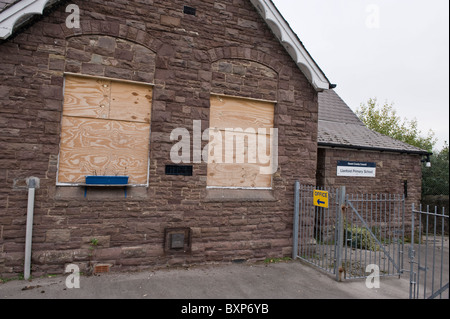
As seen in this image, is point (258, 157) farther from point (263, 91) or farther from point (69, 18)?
point (69, 18)

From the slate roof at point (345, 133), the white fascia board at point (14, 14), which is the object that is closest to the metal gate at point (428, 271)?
the slate roof at point (345, 133)

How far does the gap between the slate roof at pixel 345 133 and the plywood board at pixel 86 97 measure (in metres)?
6.45

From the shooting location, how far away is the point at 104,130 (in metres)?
5.80

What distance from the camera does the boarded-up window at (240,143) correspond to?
21.7 ft

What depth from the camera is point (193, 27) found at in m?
6.35

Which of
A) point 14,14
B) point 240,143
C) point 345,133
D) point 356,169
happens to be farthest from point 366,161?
point 14,14

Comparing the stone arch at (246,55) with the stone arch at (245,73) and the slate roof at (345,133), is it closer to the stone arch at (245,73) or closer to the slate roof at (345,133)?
the stone arch at (245,73)

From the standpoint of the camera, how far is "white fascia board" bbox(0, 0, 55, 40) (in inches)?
189

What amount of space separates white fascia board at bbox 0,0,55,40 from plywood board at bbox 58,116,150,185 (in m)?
1.66

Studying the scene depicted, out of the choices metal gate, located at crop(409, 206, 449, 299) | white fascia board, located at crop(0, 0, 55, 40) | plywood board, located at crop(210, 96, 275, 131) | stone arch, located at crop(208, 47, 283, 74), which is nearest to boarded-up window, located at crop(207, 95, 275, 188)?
plywood board, located at crop(210, 96, 275, 131)

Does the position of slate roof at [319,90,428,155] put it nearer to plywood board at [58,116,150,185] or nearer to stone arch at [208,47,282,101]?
stone arch at [208,47,282,101]

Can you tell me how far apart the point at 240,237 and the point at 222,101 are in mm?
3160

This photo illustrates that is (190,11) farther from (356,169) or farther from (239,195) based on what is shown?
(356,169)

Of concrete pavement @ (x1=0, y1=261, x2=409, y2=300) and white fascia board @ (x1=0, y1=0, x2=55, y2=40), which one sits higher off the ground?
white fascia board @ (x1=0, y1=0, x2=55, y2=40)
